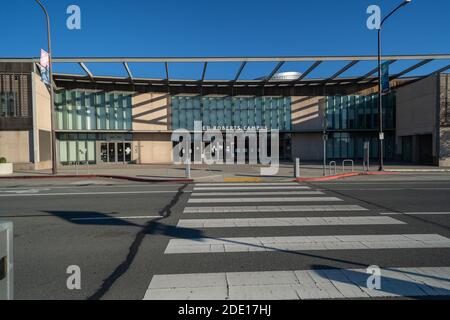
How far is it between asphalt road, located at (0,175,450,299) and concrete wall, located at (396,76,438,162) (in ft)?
56.5

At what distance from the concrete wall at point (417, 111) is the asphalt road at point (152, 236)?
17.2 m

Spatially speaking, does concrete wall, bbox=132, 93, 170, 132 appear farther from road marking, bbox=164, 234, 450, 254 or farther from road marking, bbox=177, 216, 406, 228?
road marking, bbox=164, 234, 450, 254

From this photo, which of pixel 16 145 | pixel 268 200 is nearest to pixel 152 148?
pixel 16 145

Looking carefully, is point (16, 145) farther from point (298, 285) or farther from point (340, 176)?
point (298, 285)

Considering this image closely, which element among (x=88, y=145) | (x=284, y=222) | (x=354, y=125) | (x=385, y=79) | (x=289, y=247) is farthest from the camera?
(x=354, y=125)

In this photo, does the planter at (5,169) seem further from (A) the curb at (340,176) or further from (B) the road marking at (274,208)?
(A) the curb at (340,176)

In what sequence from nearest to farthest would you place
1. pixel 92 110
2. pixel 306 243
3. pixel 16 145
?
1. pixel 306 243
2. pixel 16 145
3. pixel 92 110

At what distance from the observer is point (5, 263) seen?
233 centimetres

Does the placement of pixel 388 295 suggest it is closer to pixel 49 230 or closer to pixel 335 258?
pixel 335 258

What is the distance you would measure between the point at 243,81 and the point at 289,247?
2630cm

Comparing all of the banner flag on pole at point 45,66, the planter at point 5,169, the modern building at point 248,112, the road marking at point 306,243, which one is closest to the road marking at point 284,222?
the road marking at point 306,243

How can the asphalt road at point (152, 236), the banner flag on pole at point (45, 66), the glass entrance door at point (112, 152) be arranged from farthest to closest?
1. the glass entrance door at point (112, 152)
2. the banner flag on pole at point (45, 66)
3. the asphalt road at point (152, 236)

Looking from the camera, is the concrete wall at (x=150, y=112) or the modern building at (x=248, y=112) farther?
the concrete wall at (x=150, y=112)

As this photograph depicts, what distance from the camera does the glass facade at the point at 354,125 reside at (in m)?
31.2
